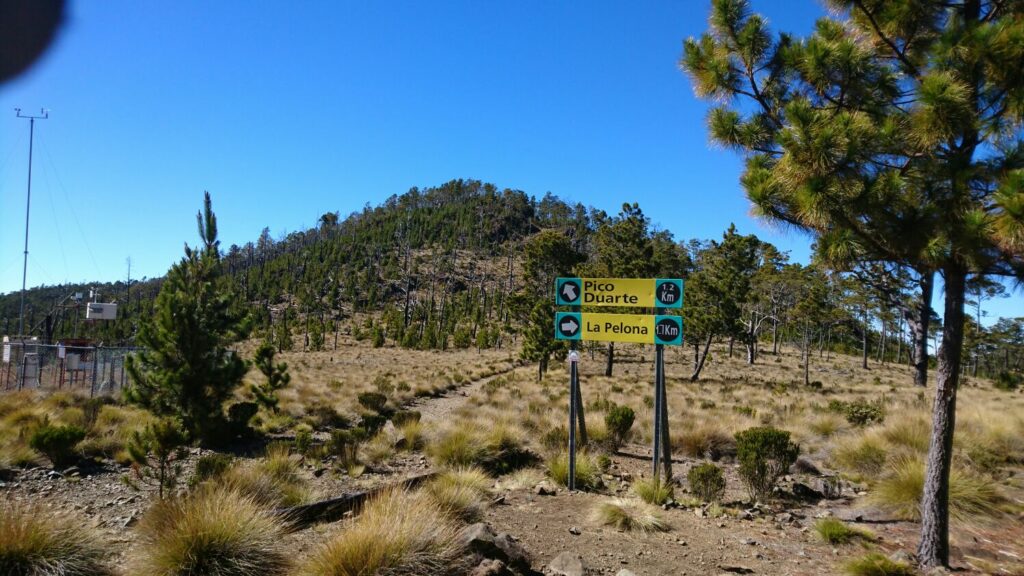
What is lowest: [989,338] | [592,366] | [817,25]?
[592,366]

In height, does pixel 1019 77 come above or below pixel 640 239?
below

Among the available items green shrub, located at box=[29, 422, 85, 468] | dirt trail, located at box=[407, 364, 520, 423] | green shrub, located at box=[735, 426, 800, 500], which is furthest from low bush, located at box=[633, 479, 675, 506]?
green shrub, located at box=[29, 422, 85, 468]

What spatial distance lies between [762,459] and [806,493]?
3.61 ft

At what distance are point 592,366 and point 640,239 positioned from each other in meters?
12.5

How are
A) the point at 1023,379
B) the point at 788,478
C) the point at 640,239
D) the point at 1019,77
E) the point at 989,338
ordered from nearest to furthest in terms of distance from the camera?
the point at 1019,77 → the point at 788,478 → the point at 640,239 → the point at 1023,379 → the point at 989,338

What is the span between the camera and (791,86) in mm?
6500

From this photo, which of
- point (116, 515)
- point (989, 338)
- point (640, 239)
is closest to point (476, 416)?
point (116, 515)

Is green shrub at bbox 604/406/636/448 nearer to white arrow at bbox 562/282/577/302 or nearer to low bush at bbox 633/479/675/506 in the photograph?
low bush at bbox 633/479/675/506

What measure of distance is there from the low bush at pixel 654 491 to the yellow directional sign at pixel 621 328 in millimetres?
2151

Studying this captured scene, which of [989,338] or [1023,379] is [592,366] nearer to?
[1023,379]

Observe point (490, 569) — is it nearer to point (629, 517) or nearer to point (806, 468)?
point (629, 517)

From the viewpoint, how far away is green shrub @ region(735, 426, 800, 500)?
8.80 metres

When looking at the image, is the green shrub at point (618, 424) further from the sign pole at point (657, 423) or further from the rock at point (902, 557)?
the rock at point (902, 557)

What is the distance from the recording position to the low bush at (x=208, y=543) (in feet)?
14.2
